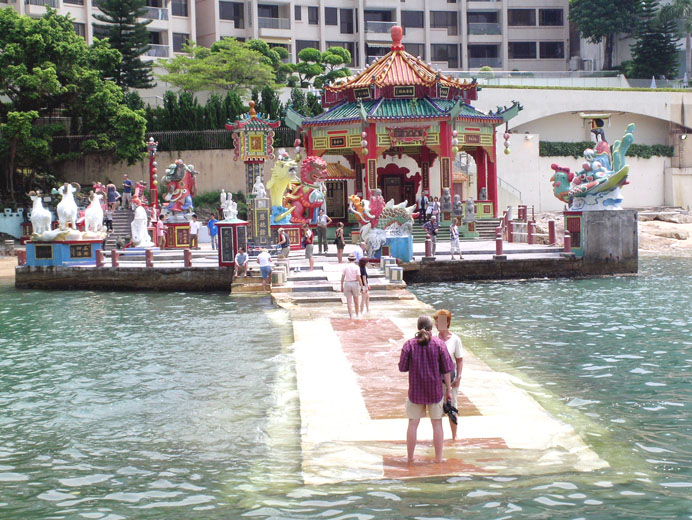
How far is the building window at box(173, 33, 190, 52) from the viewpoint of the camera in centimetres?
6134

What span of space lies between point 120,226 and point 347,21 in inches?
1418

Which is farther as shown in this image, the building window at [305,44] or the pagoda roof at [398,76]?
the building window at [305,44]

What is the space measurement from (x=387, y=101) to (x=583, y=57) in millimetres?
37527

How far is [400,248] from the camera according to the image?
27.9 m

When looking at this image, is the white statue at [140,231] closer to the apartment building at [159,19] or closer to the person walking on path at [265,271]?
the person walking on path at [265,271]

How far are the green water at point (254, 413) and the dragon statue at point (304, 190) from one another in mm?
9593

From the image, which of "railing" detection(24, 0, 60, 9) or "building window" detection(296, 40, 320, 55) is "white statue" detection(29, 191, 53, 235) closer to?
"railing" detection(24, 0, 60, 9)

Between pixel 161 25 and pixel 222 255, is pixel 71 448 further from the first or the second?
pixel 161 25

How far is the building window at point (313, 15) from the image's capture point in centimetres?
6638

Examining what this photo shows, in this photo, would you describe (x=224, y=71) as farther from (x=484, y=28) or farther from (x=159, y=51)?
(x=484, y=28)

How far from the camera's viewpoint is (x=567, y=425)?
10.3 meters

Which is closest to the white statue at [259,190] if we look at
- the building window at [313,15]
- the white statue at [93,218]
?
the white statue at [93,218]

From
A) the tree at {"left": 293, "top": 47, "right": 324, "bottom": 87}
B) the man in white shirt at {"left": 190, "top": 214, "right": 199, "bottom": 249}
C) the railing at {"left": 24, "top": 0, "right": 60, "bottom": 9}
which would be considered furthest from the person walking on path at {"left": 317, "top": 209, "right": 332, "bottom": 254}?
the railing at {"left": 24, "top": 0, "right": 60, "bottom": 9}

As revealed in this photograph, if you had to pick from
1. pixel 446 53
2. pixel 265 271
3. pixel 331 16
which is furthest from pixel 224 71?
→ pixel 265 271
